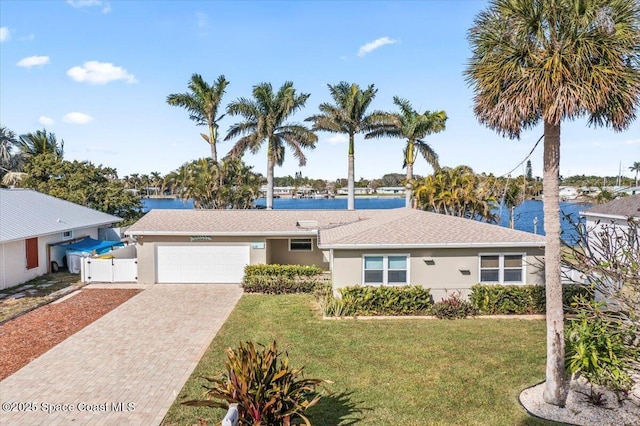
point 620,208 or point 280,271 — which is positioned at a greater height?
point 620,208

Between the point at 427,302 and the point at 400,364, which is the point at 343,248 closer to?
the point at 427,302

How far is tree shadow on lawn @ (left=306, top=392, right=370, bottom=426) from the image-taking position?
7508 mm

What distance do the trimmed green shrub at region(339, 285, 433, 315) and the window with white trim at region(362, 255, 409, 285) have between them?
2.20ft

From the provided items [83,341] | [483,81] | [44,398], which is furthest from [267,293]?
[483,81]

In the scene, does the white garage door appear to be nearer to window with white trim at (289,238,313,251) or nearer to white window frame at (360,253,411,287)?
window with white trim at (289,238,313,251)

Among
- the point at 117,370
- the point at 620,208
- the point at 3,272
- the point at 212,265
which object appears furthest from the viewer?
the point at 620,208

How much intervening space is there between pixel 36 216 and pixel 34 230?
258cm

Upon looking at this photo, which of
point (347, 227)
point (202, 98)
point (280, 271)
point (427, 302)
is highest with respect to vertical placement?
point (202, 98)

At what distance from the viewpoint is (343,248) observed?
14836mm

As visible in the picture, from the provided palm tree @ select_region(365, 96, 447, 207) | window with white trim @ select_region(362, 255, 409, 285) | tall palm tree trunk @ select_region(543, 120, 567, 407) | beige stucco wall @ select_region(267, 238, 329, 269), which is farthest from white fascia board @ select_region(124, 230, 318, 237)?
palm tree @ select_region(365, 96, 447, 207)

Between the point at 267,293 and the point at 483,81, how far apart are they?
1284 centimetres

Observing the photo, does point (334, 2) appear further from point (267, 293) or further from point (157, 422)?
point (157, 422)

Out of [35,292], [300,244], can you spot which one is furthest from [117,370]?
[300,244]

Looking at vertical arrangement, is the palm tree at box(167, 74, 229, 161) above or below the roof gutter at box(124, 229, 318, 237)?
above
